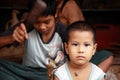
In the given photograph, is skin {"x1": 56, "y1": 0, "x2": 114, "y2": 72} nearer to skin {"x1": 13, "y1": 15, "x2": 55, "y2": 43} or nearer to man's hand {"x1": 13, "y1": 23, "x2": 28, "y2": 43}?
skin {"x1": 13, "y1": 15, "x2": 55, "y2": 43}

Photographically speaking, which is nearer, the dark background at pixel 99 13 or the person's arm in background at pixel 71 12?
the person's arm in background at pixel 71 12

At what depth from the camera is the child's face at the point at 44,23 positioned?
221 cm

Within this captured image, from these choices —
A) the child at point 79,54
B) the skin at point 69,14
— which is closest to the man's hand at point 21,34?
the child at point 79,54

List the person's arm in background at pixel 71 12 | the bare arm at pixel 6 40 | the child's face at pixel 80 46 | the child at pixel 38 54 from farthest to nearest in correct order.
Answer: the person's arm in background at pixel 71 12
the child at pixel 38 54
the bare arm at pixel 6 40
the child's face at pixel 80 46

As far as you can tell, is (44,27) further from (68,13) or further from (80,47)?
(68,13)

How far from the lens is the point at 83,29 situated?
204 centimetres

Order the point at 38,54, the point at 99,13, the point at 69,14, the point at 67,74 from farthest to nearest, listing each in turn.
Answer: the point at 99,13 < the point at 69,14 < the point at 38,54 < the point at 67,74

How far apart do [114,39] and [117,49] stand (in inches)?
14.0

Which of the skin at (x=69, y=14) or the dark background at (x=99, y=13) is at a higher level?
the skin at (x=69, y=14)

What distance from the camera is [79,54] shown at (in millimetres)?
1999

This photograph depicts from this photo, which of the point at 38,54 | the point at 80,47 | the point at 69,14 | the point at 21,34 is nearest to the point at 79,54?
the point at 80,47

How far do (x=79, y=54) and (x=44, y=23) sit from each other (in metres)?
0.34

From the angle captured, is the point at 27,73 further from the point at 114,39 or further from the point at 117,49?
the point at 114,39

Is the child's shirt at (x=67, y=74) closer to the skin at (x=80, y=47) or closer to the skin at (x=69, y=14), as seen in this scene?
the skin at (x=80, y=47)
